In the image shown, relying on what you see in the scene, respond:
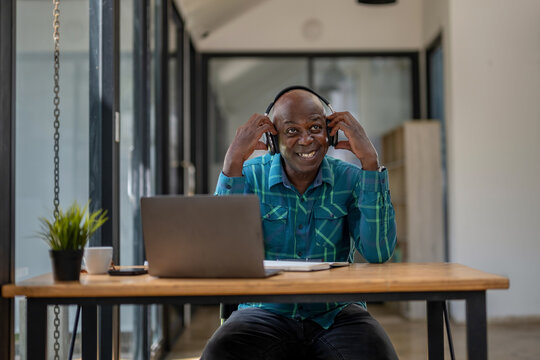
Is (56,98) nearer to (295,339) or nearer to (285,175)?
(285,175)

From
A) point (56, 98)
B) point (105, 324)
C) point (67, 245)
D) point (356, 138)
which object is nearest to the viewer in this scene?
point (67, 245)

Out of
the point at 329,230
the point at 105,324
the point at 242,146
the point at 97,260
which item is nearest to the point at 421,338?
the point at 105,324

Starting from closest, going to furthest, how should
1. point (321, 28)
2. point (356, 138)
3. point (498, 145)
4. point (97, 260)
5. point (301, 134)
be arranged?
1. point (97, 260)
2. point (356, 138)
3. point (301, 134)
4. point (498, 145)
5. point (321, 28)

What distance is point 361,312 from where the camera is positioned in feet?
6.43

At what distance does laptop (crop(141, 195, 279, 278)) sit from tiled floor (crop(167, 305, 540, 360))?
2691 mm

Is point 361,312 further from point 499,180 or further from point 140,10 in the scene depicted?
point 499,180

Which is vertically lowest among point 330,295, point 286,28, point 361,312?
point 361,312

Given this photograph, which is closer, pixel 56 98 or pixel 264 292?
pixel 264 292

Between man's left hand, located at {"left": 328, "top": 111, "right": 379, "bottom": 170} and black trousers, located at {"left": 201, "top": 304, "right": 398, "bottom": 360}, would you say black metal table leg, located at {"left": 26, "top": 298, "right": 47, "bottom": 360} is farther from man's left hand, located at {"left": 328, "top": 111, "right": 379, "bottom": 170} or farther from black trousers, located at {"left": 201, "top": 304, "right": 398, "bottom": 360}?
man's left hand, located at {"left": 328, "top": 111, "right": 379, "bottom": 170}

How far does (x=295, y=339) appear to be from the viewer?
1886 millimetres

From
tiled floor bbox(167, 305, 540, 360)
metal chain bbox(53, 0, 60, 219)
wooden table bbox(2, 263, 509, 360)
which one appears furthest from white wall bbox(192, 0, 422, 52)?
wooden table bbox(2, 263, 509, 360)

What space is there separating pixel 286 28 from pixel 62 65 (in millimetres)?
4458

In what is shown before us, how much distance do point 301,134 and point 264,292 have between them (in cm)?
73

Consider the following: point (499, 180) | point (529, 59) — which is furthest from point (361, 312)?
point (529, 59)
